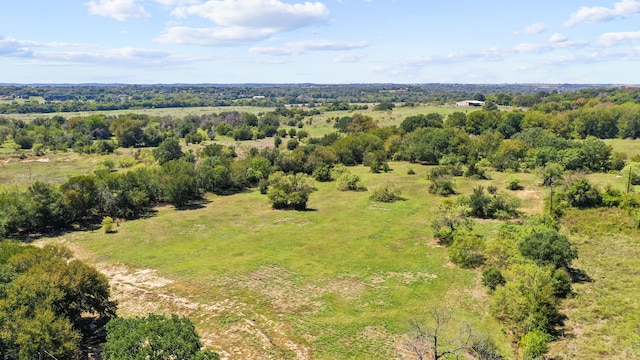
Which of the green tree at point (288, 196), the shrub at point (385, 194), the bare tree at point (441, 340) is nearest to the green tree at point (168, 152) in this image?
the green tree at point (288, 196)

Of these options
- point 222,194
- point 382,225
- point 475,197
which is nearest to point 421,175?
point 475,197

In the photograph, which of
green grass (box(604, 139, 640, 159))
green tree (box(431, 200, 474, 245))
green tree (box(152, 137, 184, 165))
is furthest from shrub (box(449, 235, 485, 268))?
green tree (box(152, 137, 184, 165))

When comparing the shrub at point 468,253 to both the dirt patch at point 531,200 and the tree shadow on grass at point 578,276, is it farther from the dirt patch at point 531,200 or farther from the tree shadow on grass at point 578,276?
the dirt patch at point 531,200

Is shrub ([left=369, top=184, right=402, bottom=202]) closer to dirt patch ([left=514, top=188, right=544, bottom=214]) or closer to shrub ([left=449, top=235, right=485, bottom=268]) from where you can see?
dirt patch ([left=514, top=188, right=544, bottom=214])

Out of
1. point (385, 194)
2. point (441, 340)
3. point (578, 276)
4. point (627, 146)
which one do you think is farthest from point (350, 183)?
point (627, 146)

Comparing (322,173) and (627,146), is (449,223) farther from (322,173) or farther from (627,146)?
(627,146)
